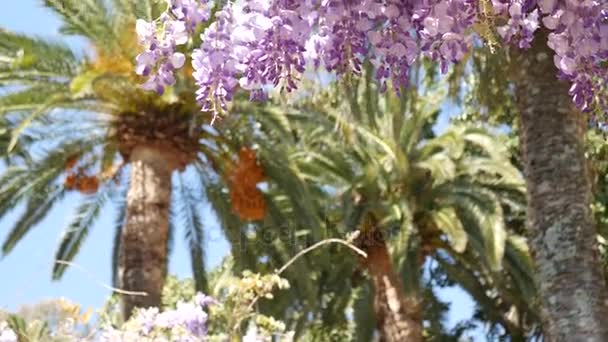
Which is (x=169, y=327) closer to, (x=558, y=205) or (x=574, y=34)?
(x=558, y=205)

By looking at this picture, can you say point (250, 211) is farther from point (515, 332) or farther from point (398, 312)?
point (515, 332)

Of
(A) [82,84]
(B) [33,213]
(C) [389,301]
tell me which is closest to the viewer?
(A) [82,84]

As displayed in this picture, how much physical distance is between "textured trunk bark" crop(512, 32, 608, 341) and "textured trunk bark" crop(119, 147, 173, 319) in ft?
17.4

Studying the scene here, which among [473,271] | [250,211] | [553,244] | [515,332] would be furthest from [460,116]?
[553,244]

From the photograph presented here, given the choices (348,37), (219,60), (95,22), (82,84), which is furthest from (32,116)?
(348,37)

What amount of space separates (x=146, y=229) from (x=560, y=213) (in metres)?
5.99

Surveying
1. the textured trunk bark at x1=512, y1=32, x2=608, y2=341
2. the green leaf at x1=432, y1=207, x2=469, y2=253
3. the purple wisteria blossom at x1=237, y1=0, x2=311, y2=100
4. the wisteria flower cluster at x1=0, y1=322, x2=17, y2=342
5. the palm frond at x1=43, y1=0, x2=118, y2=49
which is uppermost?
the green leaf at x1=432, y1=207, x2=469, y2=253

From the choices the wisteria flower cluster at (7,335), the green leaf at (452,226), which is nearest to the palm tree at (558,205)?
the wisteria flower cluster at (7,335)

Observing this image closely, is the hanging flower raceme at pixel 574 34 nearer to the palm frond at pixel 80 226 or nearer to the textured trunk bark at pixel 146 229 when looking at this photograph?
the textured trunk bark at pixel 146 229

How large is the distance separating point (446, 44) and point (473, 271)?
14869mm

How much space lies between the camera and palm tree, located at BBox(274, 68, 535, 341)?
1502 cm

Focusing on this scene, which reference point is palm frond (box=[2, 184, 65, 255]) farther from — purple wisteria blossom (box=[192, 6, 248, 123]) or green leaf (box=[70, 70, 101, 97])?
purple wisteria blossom (box=[192, 6, 248, 123])

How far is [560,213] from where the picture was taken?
8.21 metres

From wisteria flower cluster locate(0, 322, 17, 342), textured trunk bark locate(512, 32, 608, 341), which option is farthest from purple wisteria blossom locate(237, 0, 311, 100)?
textured trunk bark locate(512, 32, 608, 341)
